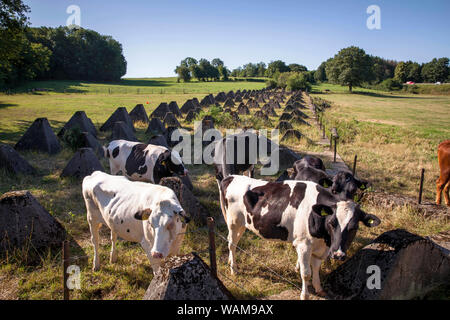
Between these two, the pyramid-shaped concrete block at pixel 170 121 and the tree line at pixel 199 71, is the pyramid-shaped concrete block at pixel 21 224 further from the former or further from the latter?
the tree line at pixel 199 71

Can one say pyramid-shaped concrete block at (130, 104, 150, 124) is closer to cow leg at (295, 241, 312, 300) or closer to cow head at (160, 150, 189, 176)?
cow head at (160, 150, 189, 176)

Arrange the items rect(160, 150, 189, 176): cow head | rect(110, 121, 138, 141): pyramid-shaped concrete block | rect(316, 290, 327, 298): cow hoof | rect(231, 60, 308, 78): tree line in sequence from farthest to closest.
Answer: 1. rect(231, 60, 308, 78): tree line
2. rect(110, 121, 138, 141): pyramid-shaped concrete block
3. rect(160, 150, 189, 176): cow head
4. rect(316, 290, 327, 298): cow hoof

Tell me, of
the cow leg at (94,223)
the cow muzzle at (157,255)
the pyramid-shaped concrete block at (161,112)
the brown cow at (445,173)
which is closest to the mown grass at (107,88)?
the pyramid-shaped concrete block at (161,112)

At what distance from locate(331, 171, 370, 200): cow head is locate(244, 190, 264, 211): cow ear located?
1.80 metres

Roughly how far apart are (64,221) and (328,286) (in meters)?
5.81

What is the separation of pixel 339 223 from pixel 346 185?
201cm

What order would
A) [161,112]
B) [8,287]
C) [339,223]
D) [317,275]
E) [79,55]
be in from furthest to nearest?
[79,55], [161,112], [8,287], [317,275], [339,223]

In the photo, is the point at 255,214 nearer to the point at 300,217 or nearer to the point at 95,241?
the point at 300,217

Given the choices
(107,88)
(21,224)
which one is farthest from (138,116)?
(107,88)

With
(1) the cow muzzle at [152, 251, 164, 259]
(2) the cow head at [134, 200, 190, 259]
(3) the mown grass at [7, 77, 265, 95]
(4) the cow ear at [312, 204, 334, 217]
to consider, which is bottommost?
(1) the cow muzzle at [152, 251, 164, 259]

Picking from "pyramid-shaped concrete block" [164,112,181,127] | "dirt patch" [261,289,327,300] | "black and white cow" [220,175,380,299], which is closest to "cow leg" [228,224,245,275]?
"black and white cow" [220,175,380,299]

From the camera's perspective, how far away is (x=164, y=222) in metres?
3.89

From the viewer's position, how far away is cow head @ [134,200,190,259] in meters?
3.86
